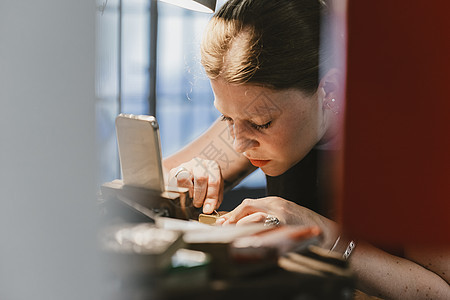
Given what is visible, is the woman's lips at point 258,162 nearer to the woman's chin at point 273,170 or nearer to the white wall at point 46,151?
the woman's chin at point 273,170

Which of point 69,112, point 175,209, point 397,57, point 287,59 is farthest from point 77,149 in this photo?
point 397,57

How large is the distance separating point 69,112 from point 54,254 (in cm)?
13

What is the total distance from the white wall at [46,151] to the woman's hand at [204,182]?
15 cm

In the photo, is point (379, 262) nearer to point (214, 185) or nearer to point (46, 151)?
point (214, 185)

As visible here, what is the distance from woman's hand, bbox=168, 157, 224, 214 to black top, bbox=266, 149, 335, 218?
0.06m

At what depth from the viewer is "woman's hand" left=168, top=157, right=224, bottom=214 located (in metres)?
0.56

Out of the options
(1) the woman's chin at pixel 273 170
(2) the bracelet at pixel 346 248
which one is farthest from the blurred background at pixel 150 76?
(2) the bracelet at pixel 346 248

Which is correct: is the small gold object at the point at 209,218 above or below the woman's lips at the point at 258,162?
below

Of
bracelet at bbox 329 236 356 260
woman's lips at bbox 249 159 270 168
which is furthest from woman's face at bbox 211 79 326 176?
bracelet at bbox 329 236 356 260

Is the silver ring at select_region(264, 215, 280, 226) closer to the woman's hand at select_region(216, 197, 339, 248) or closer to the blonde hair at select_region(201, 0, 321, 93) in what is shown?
the woman's hand at select_region(216, 197, 339, 248)

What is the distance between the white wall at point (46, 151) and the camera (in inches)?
16.7

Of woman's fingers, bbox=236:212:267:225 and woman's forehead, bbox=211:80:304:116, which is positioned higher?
woman's forehead, bbox=211:80:304:116

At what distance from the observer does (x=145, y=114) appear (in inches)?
20.3

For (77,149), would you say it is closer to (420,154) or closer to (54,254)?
(54,254)
